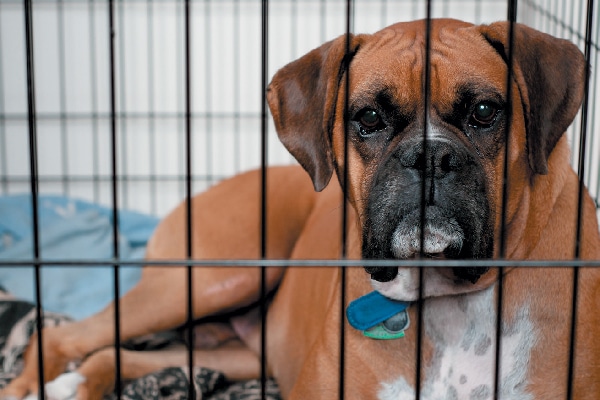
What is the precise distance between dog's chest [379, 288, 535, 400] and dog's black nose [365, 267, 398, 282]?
0.14 metres

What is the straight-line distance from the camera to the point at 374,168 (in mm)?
1379

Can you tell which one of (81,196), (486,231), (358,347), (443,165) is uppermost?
(443,165)

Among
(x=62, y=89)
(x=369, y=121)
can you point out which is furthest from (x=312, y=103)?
(x=62, y=89)

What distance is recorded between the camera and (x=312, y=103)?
1454 millimetres

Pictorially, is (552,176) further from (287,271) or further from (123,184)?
(123,184)

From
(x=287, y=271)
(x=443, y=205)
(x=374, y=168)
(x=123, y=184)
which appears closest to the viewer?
(x=443, y=205)

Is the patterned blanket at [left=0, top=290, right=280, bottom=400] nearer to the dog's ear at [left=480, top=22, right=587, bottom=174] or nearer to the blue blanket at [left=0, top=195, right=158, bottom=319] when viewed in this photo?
the blue blanket at [left=0, top=195, right=158, bottom=319]

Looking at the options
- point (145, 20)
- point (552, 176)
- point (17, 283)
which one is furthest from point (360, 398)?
point (145, 20)

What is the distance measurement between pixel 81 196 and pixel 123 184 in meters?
0.22

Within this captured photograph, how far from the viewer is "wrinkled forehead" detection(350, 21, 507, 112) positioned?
1.33 meters

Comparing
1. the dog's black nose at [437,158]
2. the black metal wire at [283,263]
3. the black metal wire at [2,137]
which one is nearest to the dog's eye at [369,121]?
the dog's black nose at [437,158]

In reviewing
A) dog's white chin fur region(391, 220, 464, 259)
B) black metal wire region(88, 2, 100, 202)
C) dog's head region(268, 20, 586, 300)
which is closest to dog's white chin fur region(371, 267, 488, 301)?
dog's head region(268, 20, 586, 300)

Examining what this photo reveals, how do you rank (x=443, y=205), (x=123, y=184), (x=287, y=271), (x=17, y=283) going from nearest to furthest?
(x=443, y=205) < (x=287, y=271) < (x=17, y=283) < (x=123, y=184)

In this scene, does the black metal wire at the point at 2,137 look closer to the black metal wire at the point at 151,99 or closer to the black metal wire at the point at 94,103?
the black metal wire at the point at 94,103
